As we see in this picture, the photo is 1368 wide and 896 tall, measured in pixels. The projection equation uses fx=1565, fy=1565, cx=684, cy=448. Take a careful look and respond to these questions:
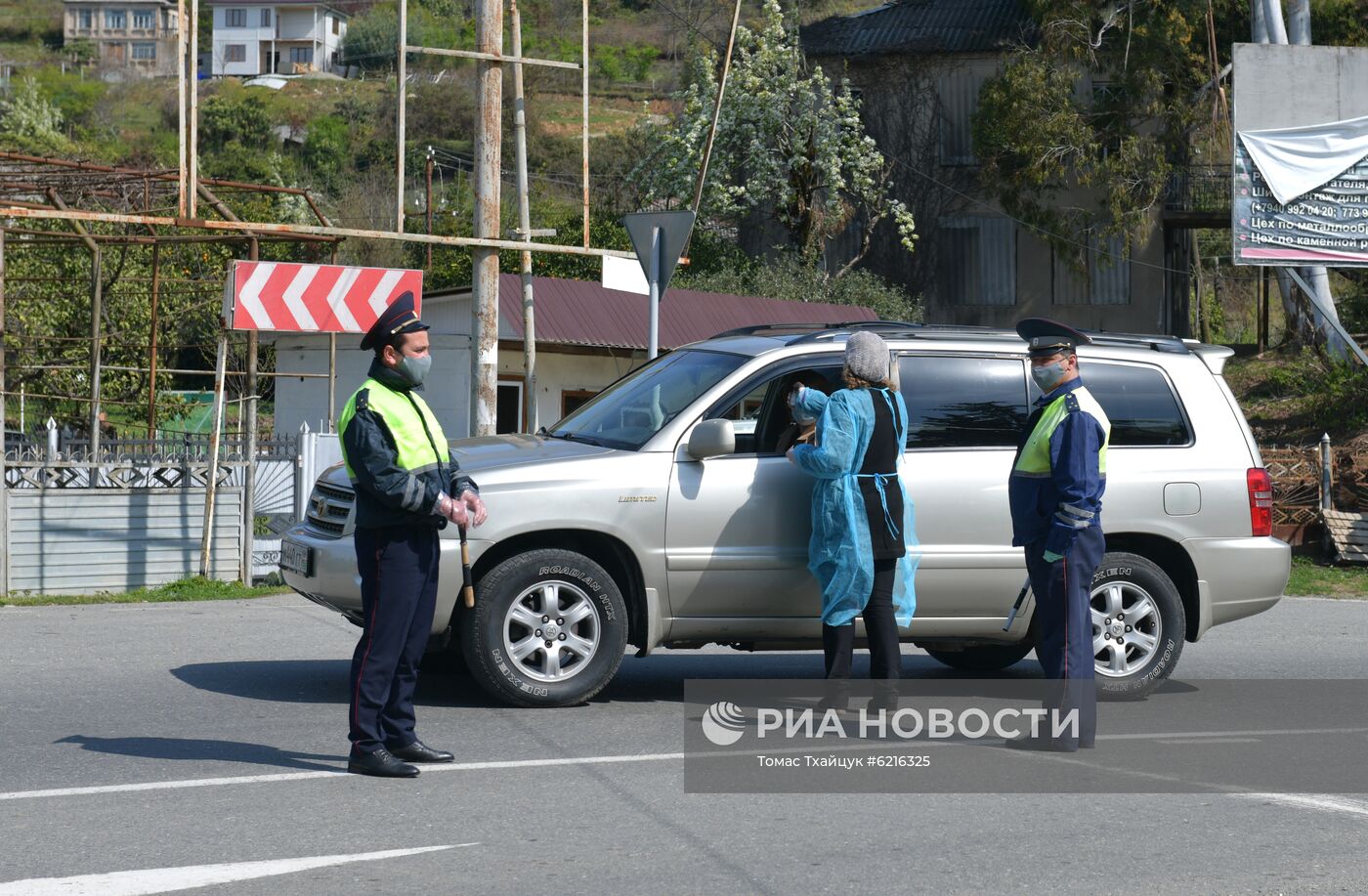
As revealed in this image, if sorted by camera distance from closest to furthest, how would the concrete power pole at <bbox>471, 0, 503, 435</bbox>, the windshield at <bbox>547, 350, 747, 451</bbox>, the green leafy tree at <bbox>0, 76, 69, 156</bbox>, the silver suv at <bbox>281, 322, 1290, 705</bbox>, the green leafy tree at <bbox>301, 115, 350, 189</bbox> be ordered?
the silver suv at <bbox>281, 322, 1290, 705</bbox>, the windshield at <bbox>547, 350, 747, 451</bbox>, the concrete power pole at <bbox>471, 0, 503, 435</bbox>, the green leafy tree at <bbox>0, 76, 69, 156</bbox>, the green leafy tree at <bbox>301, 115, 350, 189</bbox>

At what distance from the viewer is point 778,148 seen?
37312mm

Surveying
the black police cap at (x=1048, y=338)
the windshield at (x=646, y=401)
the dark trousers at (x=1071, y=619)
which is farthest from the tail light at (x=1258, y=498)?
the windshield at (x=646, y=401)

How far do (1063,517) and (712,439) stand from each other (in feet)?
5.56

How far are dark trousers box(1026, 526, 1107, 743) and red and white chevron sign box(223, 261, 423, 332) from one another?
7550mm

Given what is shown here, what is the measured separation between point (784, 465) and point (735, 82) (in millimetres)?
30156

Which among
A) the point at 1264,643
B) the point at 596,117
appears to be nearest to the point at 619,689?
the point at 1264,643

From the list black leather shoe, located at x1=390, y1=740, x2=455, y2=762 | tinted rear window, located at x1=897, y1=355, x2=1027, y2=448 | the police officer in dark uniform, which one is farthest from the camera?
tinted rear window, located at x1=897, y1=355, x2=1027, y2=448

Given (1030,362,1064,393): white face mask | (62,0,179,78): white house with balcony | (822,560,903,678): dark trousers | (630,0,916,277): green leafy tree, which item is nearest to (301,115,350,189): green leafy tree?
(630,0,916,277): green leafy tree

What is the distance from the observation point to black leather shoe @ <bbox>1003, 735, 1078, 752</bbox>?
6922 millimetres

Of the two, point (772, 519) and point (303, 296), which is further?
point (303, 296)

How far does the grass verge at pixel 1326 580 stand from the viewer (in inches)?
575

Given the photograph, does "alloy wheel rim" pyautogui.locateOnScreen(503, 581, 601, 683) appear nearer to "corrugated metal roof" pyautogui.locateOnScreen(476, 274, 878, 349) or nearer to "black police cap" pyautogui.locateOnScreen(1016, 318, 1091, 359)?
"black police cap" pyautogui.locateOnScreen(1016, 318, 1091, 359)

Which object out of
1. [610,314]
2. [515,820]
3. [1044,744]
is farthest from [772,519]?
[610,314]

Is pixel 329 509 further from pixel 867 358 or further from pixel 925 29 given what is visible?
pixel 925 29
